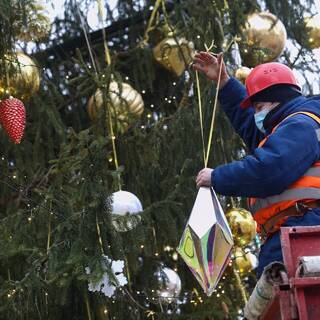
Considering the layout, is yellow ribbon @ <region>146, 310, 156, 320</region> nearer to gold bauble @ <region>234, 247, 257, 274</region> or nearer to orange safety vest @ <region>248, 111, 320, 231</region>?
gold bauble @ <region>234, 247, 257, 274</region>

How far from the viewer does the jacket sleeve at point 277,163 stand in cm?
423

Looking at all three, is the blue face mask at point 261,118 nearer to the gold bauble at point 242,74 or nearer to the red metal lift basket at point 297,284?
the red metal lift basket at point 297,284

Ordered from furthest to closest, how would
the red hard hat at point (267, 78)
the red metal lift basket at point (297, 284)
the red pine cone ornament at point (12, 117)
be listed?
the red pine cone ornament at point (12, 117) < the red hard hat at point (267, 78) < the red metal lift basket at point (297, 284)

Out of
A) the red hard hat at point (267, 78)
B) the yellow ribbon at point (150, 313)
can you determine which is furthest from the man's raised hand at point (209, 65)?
the yellow ribbon at point (150, 313)

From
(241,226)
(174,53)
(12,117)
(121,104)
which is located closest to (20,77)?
(12,117)

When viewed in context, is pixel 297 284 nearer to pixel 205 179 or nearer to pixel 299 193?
pixel 299 193

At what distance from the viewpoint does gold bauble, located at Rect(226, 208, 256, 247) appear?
700cm

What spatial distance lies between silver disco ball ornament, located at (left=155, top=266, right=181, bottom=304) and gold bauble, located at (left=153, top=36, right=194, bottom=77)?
1.56 meters

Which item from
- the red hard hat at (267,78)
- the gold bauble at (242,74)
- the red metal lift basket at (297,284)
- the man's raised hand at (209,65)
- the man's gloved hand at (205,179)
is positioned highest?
the gold bauble at (242,74)

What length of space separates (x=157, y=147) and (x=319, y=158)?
325 centimetres

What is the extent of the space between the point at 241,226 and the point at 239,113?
6.42 ft

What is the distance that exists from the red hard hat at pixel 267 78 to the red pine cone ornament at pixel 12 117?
6.58 feet

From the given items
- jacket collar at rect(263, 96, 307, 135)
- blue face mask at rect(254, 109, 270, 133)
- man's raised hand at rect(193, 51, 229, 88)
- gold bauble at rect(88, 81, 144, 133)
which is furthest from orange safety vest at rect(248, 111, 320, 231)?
gold bauble at rect(88, 81, 144, 133)

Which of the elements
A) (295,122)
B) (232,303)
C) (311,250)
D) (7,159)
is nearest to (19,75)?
(7,159)
